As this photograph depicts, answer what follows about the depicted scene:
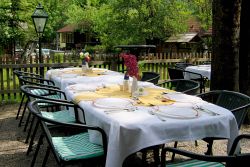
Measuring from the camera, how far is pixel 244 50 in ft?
19.0

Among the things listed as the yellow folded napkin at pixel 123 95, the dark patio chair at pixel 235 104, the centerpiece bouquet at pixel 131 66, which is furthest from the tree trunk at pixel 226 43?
the centerpiece bouquet at pixel 131 66

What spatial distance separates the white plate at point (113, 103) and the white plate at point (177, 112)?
0.33 meters

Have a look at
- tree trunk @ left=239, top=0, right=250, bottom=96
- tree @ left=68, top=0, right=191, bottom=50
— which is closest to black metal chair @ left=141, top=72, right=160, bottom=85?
tree trunk @ left=239, top=0, right=250, bottom=96

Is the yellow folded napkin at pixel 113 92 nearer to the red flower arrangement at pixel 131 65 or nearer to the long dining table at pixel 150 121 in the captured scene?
the long dining table at pixel 150 121

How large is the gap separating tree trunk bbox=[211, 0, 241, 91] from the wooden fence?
12.8 ft

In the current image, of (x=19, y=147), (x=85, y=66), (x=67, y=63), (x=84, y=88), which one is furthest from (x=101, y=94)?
(x=67, y=63)

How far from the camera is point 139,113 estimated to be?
285cm

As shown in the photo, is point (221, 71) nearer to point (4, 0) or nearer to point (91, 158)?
point (91, 158)

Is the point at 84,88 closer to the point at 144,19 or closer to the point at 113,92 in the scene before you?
the point at 113,92

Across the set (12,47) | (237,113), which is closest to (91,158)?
(237,113)

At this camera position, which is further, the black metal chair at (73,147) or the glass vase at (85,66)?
the glass vase at (85,66)

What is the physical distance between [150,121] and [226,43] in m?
3.32

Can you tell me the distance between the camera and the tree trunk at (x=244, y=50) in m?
5.74

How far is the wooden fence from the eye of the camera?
320 inches
